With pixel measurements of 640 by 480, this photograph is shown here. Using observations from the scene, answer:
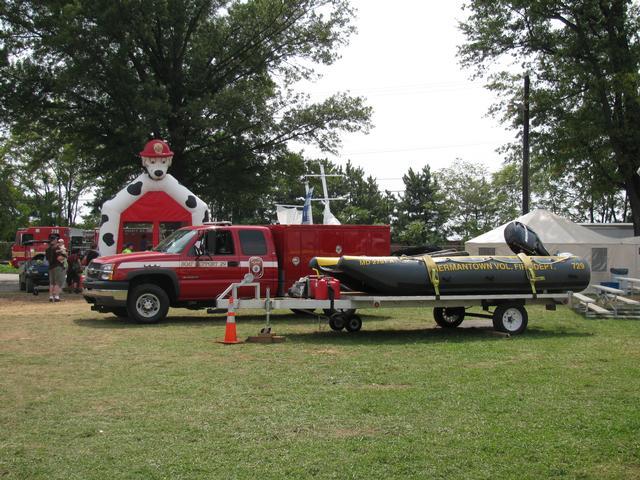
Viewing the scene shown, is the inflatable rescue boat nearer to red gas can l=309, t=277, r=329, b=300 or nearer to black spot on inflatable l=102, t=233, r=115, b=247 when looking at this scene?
red gas can l=309, t=277, r=329, b=300

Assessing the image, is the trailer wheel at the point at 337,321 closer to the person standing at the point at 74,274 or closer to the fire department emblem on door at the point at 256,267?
the fire department emblem on door at the point at 256,267

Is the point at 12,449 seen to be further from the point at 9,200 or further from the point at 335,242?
the point at 9,200

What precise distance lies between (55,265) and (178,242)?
20.5 feet

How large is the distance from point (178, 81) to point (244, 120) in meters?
3.72

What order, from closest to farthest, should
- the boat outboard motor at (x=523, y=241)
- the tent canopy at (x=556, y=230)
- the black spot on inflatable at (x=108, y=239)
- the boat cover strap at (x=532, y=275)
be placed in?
the boat cover strap at (x=532, y=275) < the boat outboard motor at (x=523, y=241) < the black spot on inflatable at (x=108, y=239) < the tent canopy at (x=556, y=230)

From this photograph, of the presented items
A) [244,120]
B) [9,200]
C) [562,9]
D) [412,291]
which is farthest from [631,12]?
[9,200]

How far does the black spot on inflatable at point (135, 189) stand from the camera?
23734 mm

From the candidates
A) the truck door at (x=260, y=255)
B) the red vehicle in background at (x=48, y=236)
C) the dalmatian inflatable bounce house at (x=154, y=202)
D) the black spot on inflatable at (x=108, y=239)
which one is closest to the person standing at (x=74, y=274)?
the black spot on inflatable at (x=108, y=239)

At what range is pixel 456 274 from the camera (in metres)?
12.4

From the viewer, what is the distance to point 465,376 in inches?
336

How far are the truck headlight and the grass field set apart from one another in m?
2.14

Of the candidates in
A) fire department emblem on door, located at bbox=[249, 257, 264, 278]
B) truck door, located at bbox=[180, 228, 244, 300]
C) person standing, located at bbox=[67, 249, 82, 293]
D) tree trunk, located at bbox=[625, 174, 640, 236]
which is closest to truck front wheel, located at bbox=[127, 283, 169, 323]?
truck door, located at bbox=[180, 228, 244, 300]

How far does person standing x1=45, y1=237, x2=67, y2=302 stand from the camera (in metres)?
19.4

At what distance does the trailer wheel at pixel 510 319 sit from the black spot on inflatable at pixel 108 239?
14125 millimetres
